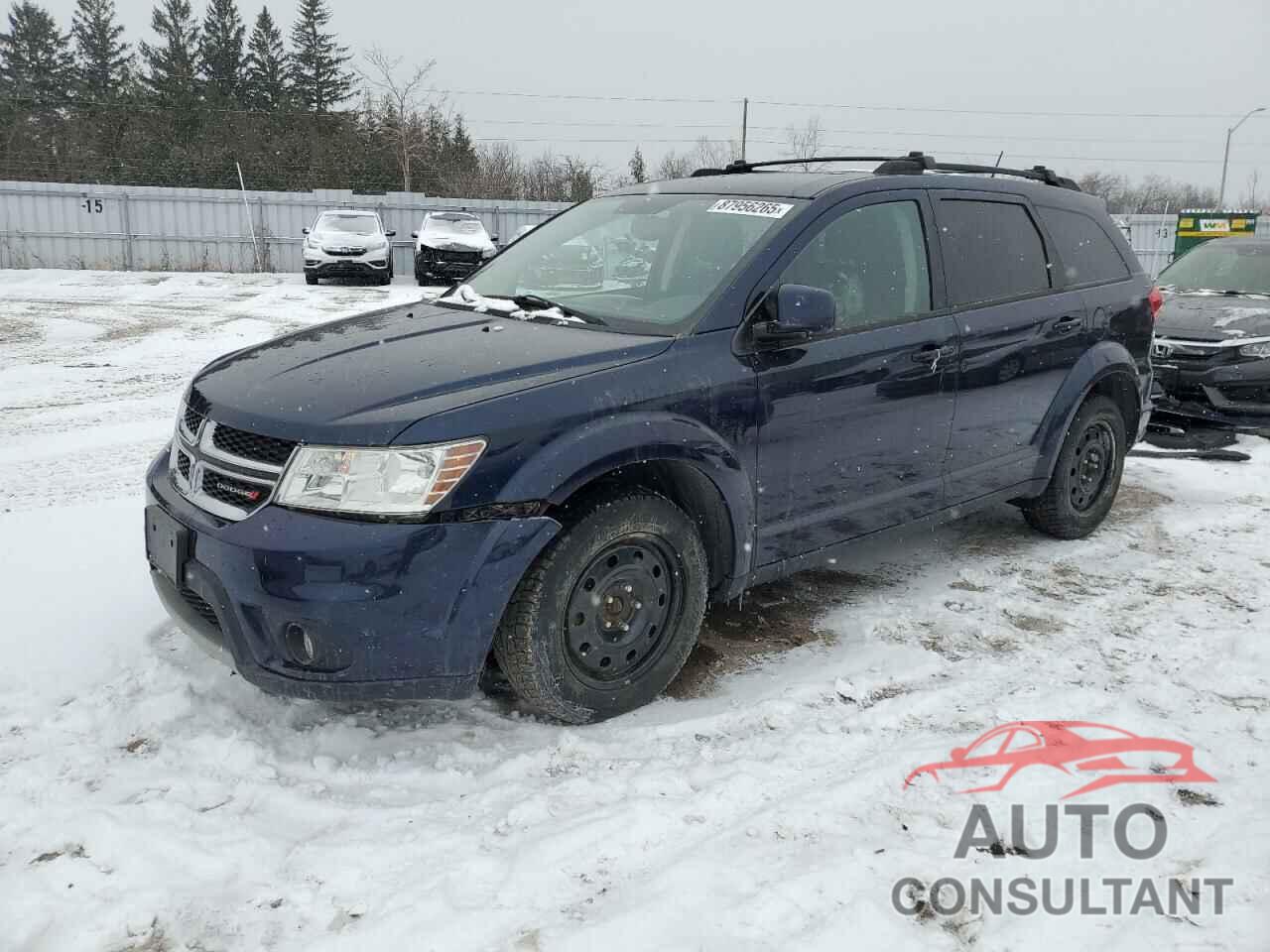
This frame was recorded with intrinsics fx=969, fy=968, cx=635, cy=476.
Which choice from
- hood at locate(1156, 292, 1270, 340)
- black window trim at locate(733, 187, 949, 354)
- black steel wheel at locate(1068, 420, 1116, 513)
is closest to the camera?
black window trim at locate(733, 187, 949, 354)

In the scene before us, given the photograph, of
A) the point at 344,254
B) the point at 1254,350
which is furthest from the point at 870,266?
the point at 344,254

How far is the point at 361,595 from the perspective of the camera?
267 centimetres

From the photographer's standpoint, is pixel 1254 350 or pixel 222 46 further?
pixel 222 46

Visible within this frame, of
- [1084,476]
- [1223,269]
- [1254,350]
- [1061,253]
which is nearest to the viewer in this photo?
[1061,253]

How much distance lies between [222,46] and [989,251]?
5758 centimetres

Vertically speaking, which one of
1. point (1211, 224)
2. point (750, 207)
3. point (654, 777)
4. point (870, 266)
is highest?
point (1211, 224)

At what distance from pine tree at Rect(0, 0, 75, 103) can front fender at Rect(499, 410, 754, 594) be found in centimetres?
6041

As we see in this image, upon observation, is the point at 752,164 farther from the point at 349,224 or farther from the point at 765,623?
the point at 349,224

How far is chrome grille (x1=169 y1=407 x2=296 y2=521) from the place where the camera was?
2818 millimetres

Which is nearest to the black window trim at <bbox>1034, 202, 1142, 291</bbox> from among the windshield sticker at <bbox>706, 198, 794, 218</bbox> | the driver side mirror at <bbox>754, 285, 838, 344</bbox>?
the windshield sticker at <bbox>706, 198, 794, 218</bbox>

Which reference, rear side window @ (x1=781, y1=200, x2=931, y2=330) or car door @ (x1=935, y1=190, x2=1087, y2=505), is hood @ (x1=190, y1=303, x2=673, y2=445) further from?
car door @ (x1=935, y1=190, x2=1087, y2=505)

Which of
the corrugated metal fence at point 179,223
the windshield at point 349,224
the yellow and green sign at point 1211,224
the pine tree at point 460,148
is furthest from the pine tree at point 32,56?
the yellow and green sign at point 1211,224

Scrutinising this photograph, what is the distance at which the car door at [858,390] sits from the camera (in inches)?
138

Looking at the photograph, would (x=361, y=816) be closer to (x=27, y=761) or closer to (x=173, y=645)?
(x=27, y=761)
